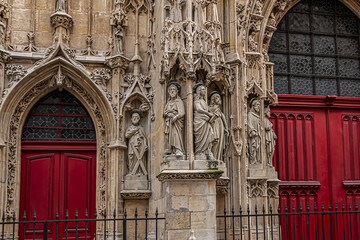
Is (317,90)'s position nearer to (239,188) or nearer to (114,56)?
(239,188)

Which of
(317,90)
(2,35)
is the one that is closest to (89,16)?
(2,35)

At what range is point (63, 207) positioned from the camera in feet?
28.9

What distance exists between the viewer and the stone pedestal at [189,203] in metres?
7.42

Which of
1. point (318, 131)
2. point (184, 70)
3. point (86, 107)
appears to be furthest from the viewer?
point (318, 131)

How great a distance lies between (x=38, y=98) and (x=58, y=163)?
1.33 metres

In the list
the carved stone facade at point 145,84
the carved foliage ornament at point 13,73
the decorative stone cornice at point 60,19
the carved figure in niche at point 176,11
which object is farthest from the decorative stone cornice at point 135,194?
the decorative stone cornice at point 60,19

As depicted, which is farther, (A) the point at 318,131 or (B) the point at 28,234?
(A) the point at 318,131

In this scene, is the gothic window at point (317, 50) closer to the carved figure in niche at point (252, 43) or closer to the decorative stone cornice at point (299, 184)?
the carved figure in niche at point (252, 43)

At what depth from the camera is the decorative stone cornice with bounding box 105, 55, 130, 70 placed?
901 cm

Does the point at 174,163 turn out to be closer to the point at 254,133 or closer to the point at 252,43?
the point at 254,133

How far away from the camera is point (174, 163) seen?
7.57m

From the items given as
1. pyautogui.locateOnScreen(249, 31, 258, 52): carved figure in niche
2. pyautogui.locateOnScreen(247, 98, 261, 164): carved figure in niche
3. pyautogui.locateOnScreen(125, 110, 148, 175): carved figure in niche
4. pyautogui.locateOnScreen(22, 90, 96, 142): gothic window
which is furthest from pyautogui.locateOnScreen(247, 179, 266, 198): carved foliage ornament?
pyautogui.locateOnScreen(22, 90, 96, 142): gothic window

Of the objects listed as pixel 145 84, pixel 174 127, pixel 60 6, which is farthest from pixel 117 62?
pixel 174 127

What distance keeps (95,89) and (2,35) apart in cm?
199
